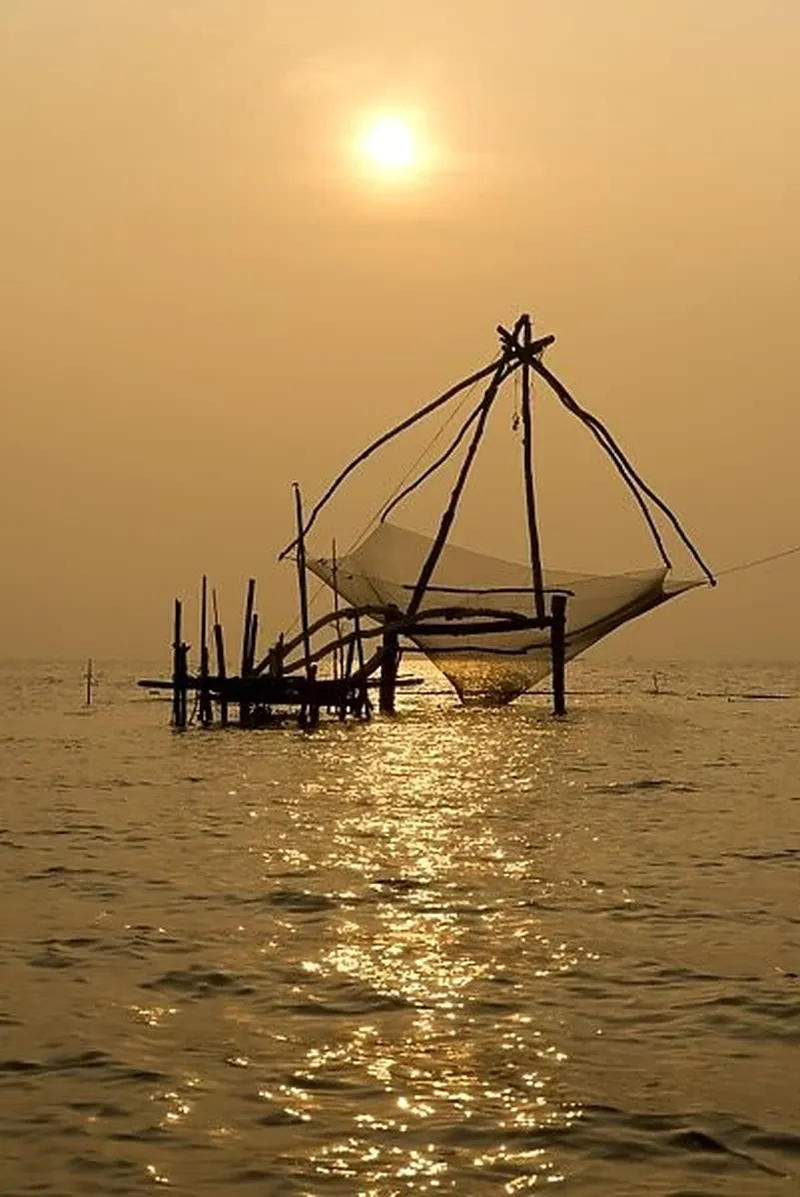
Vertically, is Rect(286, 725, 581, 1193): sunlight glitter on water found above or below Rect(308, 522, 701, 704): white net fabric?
below

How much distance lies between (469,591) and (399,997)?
75.8ft

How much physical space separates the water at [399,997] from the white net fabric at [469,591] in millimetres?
13185

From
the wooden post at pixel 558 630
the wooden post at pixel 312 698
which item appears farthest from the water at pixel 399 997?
the wooden post at pixel 312 698

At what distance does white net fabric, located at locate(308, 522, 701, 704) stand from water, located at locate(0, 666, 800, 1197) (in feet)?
Answer: 43.3

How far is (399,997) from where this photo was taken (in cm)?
728

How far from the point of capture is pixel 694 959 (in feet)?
26.8

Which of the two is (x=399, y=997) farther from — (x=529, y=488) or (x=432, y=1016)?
(x=529, y=488)

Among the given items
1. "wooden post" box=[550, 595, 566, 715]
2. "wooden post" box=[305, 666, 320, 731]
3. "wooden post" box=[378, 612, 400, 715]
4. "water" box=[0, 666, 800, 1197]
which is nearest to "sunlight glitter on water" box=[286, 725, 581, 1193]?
"water" box=[0, 666, 800, 1197]

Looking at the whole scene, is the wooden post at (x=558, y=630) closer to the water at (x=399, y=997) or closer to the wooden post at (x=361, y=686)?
the wooden post at (x=361, y=686)

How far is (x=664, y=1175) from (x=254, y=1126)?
1.36 meters

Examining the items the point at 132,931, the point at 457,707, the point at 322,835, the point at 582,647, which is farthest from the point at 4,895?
the point at 457,707

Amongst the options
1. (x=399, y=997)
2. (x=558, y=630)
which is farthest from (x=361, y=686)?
(x=399, y=997)

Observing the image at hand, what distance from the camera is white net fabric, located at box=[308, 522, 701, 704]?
29875mm

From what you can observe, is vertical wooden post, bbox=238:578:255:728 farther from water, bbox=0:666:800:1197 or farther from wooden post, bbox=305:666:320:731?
water, bbox=0:666:800:1197
